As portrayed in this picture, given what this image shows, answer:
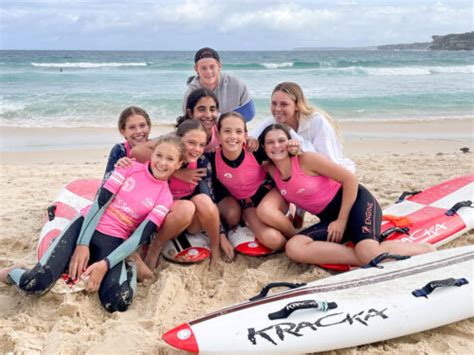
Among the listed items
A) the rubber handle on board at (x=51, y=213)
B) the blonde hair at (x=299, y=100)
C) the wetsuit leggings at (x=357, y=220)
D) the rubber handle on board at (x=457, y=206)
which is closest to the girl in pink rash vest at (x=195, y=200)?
the wetsuit leggings at (x=357, y=220)

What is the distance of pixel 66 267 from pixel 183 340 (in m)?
1.19

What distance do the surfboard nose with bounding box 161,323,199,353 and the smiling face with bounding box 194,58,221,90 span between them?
253 cm

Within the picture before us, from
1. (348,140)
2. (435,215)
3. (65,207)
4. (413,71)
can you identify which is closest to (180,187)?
(65,207)

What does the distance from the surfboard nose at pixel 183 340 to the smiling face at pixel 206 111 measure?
5.92 ft

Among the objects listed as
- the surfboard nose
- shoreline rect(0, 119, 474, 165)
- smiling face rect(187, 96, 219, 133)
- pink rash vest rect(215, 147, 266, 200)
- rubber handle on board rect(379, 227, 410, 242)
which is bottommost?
shoreline rect(0, 119, 474, 165)

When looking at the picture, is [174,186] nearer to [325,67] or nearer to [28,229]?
[28,229]

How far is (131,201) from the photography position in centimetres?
347

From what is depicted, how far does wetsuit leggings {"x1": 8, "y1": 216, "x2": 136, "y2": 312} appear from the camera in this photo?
3102 mm

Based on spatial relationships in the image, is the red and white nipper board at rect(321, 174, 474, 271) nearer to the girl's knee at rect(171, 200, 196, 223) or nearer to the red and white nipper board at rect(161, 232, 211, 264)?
the red and white nipper board at rect(161, 232, 211, 264)

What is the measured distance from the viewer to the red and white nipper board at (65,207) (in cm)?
384

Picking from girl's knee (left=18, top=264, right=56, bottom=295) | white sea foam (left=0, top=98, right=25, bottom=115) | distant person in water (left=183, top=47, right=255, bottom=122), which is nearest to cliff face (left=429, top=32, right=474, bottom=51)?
white sea foam (left=0, top=98, right=25, bottom=115)

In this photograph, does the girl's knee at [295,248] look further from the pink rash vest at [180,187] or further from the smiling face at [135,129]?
the smiling face at [135,129]

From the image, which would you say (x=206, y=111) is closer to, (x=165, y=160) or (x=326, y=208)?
(x=165, y=160)

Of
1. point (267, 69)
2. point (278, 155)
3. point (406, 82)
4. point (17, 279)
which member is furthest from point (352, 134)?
point (267, 69)
